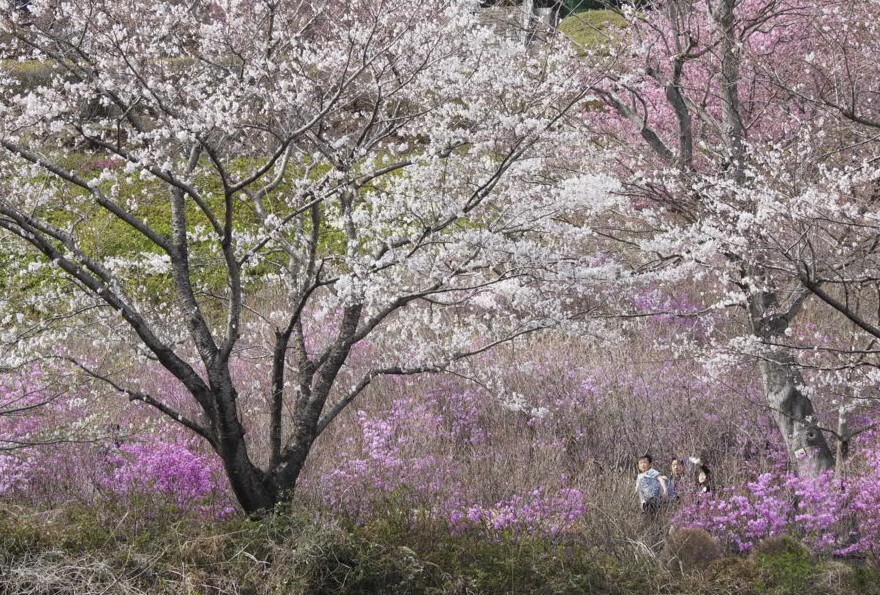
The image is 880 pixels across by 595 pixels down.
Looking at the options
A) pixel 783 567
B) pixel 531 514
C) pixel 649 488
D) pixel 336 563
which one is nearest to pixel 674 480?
pixel 649 488

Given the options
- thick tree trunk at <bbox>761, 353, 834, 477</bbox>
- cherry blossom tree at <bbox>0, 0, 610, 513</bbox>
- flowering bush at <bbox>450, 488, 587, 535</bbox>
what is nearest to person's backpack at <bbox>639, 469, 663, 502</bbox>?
flowering bush at <bbox>450, 488, 587, 535</bbox>

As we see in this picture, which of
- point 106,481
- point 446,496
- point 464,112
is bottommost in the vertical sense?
point 446,496

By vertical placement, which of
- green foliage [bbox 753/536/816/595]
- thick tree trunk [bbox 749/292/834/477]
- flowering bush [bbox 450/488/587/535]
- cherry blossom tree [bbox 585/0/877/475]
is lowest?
green foliage [bbox 753/536/816/595]

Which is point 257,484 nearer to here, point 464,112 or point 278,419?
point 278,419

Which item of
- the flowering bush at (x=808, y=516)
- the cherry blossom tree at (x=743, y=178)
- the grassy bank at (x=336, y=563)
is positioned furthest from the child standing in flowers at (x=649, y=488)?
the cherry blossom tree at (x=743, y=178)

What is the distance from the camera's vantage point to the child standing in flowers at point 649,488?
677cm

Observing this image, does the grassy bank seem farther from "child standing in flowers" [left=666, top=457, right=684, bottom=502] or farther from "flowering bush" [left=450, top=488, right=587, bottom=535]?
"child standing in flowers" [left=666, top=457, right=684, bottom=502]

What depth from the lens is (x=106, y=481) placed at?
727 cm

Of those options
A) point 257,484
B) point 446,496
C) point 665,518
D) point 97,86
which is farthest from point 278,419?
point 665,518

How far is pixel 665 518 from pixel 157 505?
12.3 ft

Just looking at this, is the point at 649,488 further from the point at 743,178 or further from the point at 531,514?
the point at 743,178

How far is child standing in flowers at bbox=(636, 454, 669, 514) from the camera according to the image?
677 centimetres

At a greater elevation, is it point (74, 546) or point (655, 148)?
point (655, 148)

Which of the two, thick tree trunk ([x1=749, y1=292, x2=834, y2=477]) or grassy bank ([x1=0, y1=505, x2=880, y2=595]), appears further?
thick tree trunk ([x1=749, y1=292, x2=834, y2=477])
